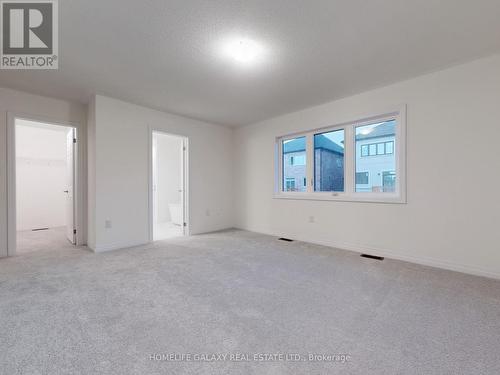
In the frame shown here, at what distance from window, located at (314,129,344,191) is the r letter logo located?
370cm

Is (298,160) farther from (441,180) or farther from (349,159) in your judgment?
(441,180)

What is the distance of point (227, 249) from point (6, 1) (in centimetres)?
344

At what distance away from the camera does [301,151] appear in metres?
4.44

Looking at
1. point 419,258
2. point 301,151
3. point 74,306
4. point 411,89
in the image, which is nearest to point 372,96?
point 411,89

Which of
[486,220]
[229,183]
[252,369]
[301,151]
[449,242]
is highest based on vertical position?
[301,151]

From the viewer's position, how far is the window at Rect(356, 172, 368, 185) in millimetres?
3609

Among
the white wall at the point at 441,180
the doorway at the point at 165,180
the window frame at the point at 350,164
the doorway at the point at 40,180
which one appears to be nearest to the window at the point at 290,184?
the window frame at the point at 350,164

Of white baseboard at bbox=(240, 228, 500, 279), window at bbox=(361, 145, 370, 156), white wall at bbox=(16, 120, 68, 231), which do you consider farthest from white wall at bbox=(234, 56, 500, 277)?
white wall at bbox=(16, 120, 68, 231)

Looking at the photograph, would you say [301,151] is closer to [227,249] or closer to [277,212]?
[277,212]

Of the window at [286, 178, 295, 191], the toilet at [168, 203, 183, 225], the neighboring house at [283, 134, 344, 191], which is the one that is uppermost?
the neighboring house at [283, 134, 344, 191]

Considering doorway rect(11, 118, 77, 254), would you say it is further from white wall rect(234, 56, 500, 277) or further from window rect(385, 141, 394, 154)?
window rect(385, 141, 394, 154)

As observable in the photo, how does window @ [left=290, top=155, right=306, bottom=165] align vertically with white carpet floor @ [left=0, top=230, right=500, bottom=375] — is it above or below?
above

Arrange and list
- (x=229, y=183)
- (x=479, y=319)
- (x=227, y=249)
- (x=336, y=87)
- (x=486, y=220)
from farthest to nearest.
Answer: (x=229, y=183) → (x=227, y=249) → (x=336, y=87) → (x=486, y=220) → (x=479, y=319)

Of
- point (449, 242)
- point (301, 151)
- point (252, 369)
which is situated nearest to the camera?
point (252, 369)
